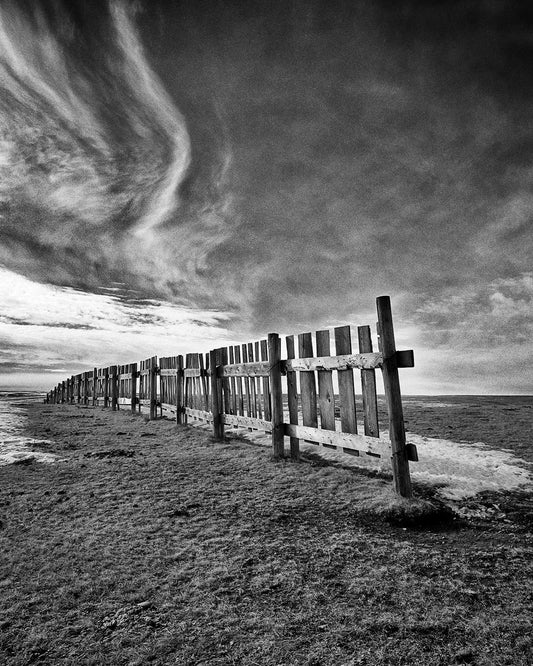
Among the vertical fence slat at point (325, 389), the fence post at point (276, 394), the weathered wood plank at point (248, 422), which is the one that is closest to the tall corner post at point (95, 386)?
the weathered wood plank at point (248, 422)

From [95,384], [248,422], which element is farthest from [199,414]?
[95,384]

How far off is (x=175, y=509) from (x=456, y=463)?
12.5ft

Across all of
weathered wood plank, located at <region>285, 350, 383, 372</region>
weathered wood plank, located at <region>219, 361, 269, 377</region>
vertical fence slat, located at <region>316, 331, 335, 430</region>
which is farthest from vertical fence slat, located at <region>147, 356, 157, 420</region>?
vertical fence slat, located at <region>316, 331, 335, 430</region>

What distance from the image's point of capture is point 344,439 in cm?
468

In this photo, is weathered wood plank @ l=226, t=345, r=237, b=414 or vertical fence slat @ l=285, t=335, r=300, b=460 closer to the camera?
vertical fence slat @ l=285, t=335, r=300, b=460

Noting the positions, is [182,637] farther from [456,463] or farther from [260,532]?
[456,463]

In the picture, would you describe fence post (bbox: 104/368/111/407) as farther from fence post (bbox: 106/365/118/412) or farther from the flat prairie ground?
the flat prairie ground

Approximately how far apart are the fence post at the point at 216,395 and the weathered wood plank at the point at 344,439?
222cm

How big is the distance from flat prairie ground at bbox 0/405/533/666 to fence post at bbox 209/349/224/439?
3.17 m

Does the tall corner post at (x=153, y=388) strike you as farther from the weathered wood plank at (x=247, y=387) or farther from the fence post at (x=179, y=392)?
the weathered wood plank at (x=247, y=387)

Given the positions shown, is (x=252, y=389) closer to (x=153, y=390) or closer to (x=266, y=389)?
(x=266, y=389)

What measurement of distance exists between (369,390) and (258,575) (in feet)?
8.34

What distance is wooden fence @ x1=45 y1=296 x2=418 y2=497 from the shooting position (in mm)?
3992

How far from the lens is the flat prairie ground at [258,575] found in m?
1.75
